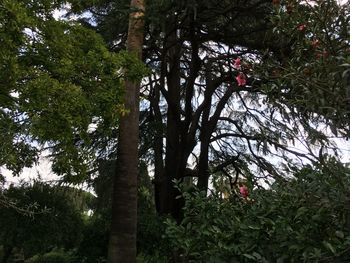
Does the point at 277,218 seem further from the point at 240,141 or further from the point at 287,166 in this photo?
the point at 240,141

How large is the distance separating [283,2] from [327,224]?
6.58 ft

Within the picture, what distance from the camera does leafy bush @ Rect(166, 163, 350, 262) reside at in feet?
9.93

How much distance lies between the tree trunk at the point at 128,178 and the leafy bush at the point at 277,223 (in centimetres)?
489

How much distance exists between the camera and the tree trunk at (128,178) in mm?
8859

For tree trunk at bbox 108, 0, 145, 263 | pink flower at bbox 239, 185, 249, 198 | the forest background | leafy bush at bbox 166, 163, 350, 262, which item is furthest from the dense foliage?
pink flower at bbox 239, 185, 249, 198

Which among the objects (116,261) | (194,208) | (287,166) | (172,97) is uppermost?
(172,97)

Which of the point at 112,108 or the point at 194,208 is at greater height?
the point at 112,108

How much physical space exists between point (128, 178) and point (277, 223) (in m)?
6.28

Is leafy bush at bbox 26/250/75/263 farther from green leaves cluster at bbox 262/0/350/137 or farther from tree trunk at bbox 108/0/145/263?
green leaves cluster at bbox 262/0/350/137

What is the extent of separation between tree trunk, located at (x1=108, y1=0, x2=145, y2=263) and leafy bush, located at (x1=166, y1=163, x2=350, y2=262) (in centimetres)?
489

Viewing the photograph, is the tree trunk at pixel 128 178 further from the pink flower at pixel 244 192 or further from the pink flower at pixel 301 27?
the pink flower at pixel 301 27

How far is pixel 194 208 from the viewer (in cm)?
428

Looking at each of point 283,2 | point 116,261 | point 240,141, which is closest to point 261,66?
point 283,2

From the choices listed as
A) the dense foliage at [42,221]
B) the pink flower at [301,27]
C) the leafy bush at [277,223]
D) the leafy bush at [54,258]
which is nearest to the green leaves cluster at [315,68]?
the pink flower at [301,27]
